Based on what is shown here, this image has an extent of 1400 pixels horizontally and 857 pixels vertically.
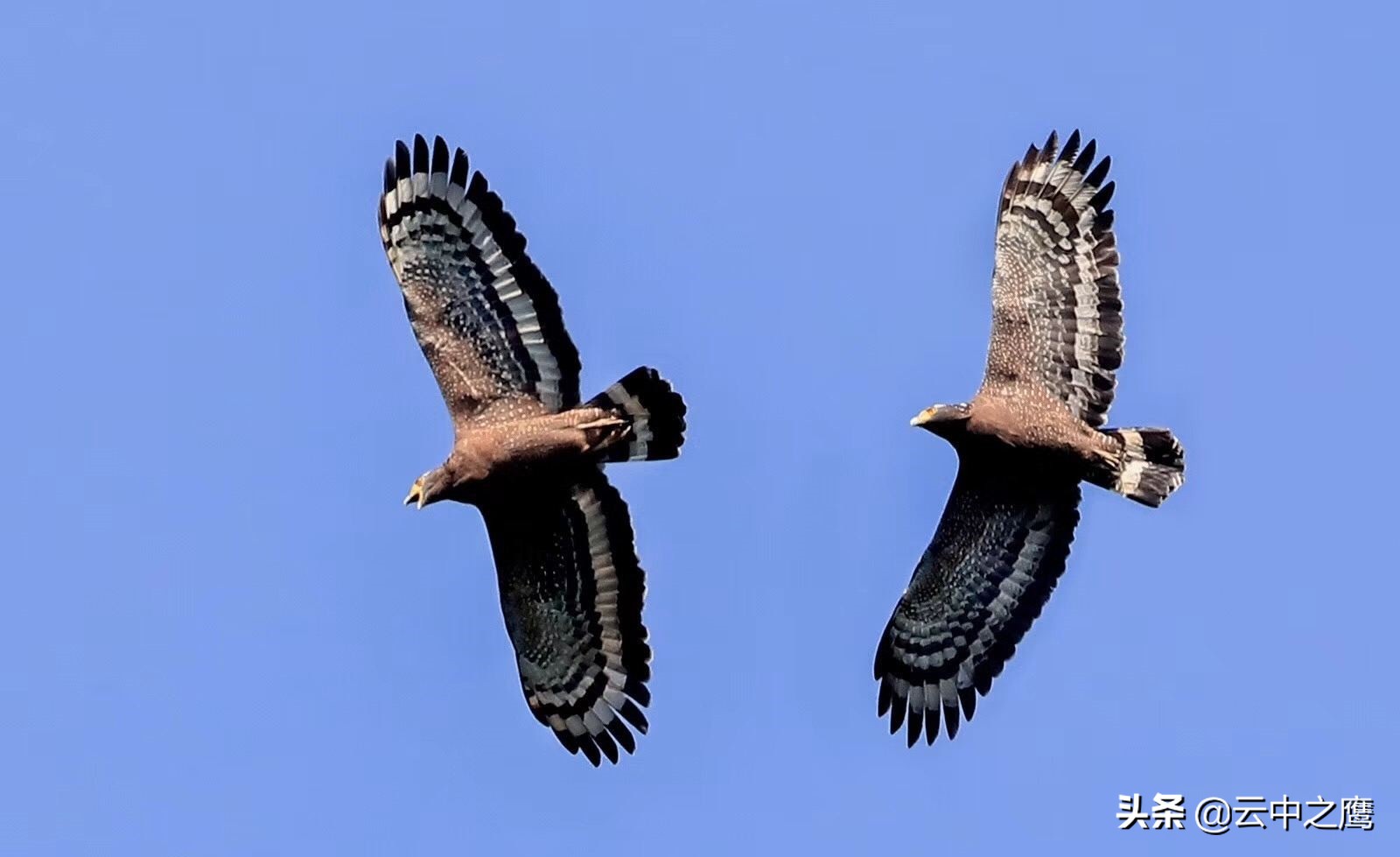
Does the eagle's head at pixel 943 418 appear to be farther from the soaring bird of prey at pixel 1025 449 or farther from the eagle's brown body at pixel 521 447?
the eagle's brown body at pixel 521 447

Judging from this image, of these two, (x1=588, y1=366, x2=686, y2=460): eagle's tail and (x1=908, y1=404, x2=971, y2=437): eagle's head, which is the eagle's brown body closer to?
(x1=588, y1=366, x2=686, y2=460): eagle's tail

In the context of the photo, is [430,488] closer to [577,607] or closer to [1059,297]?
[577,607]

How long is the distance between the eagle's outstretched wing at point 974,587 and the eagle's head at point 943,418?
365 millimetres

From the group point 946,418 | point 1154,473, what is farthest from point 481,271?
point 1154,473

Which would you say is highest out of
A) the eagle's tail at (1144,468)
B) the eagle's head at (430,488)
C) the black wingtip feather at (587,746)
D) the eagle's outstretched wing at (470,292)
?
the eagle's outstretched wing at (470,292)

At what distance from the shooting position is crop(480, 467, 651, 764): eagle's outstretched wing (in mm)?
20078

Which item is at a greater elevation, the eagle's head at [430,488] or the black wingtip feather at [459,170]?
the black wingtip feather at [459,170]

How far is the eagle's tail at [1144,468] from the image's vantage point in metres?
20.4

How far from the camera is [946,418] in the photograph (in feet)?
65.8

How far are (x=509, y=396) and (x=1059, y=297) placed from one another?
416cm

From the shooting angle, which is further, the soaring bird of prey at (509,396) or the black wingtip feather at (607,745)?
the black wingtip feather at (607,745)

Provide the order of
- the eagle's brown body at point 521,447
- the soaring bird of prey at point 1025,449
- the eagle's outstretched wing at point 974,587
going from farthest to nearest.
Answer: the eagle's outstretched wing at point 974,587, the soaring bird of prey at point 1025,449, the eagle's brown body at point 521,447

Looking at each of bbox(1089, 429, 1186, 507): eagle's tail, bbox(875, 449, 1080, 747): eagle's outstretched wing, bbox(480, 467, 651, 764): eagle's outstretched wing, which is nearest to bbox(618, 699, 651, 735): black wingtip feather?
bbox(480, 467, 651, 764): eagle's outstretched wing

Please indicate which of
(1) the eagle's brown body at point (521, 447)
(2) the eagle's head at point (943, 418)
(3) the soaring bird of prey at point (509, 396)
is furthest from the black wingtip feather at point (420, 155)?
(2) the eagle's head at point (943, 418)
